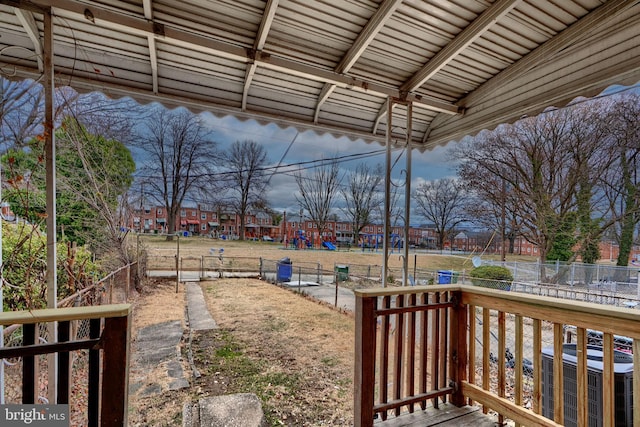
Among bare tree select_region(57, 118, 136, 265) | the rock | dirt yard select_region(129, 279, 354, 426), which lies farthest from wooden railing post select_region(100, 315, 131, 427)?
bare tree select_region(57, 118, 136, 265)

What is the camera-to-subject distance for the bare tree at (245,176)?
10.0 metres

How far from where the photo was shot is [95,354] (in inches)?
50.9

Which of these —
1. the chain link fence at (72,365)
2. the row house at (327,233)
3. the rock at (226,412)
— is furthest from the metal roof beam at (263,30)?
the row house at (327,233)

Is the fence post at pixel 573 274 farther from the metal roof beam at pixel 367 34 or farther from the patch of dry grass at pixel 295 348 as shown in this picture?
the metal roof beam at pixel 367 34

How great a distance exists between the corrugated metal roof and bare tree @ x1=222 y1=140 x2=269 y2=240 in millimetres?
7212

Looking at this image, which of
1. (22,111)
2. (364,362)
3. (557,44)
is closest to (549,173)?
(557,44)

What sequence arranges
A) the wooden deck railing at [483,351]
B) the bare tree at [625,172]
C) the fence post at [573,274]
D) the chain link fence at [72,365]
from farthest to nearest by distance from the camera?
the fence post at [573,274]
the bare tree at [625,172]
the chain link fence at [72,365]
the wooden deck railing at [483,351]

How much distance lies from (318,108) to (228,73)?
91 centimetres

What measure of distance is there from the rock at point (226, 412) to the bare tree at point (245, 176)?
758 centimetres

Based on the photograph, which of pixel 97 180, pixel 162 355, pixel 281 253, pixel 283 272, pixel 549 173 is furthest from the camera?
pixel 281 253

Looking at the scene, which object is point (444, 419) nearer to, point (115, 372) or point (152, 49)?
point (115, 372)

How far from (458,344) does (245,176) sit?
9.26m

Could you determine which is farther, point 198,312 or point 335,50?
point 198,312

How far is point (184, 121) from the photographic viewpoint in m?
8.86
